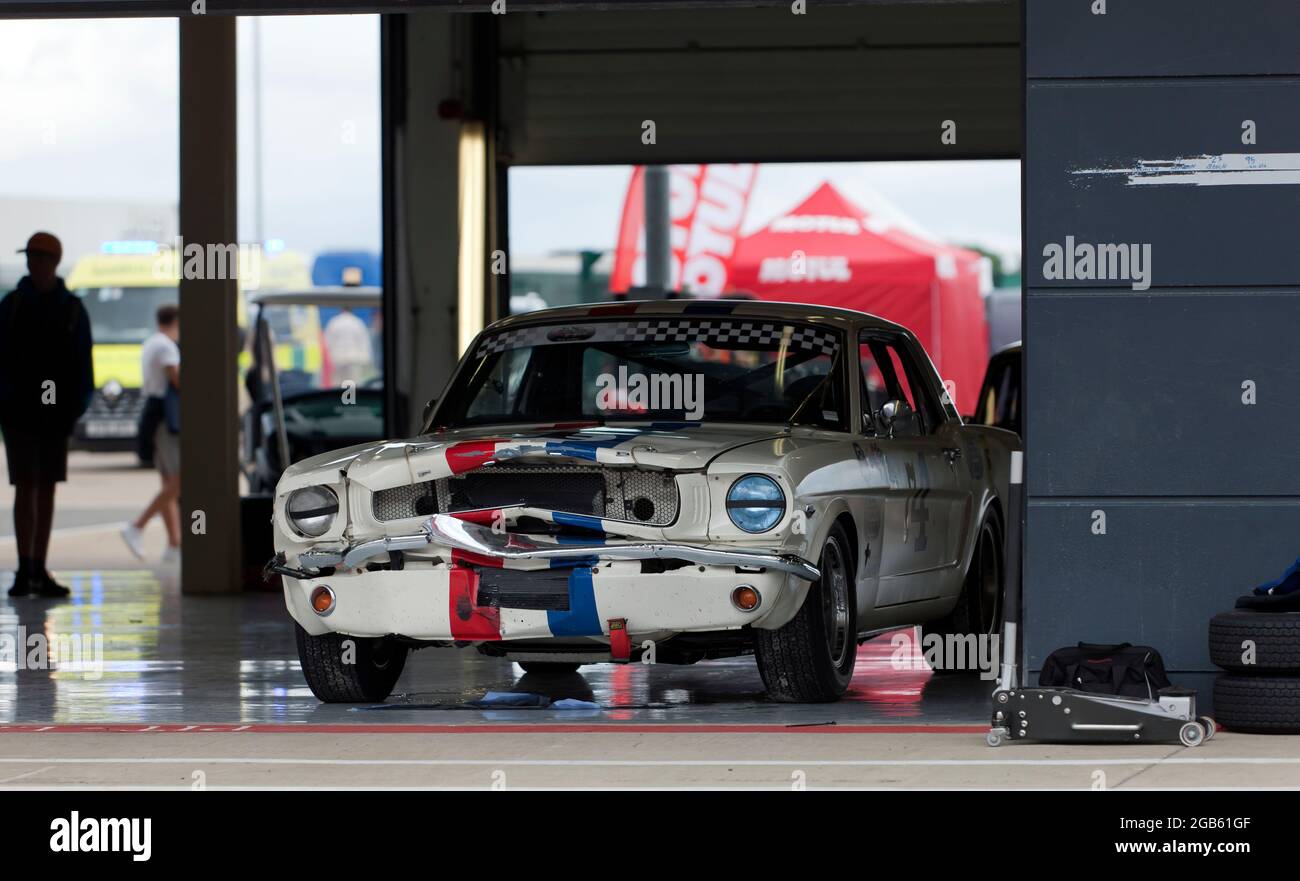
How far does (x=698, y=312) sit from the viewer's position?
8312mm

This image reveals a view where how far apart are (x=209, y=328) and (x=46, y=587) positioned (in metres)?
1.90


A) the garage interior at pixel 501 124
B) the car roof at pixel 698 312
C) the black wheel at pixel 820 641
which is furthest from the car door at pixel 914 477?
the garage interior at pixel 501 124

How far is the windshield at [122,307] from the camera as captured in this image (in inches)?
1236

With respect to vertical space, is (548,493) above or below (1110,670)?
above

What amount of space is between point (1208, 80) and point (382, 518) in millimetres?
3132

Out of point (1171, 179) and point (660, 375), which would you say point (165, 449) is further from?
point (1171, 179)

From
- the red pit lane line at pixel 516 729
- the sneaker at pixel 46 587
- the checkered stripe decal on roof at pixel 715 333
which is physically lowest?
the sneaker at pixel 46 587

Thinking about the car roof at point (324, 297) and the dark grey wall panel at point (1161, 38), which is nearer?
the dark grey wall panel at point (1161, 38)

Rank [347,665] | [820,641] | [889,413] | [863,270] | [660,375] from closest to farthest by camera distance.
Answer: [820,641]
[347,665]
[889,413]
[660,375]
[863,270]

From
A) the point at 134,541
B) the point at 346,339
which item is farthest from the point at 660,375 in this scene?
the point at 346,339

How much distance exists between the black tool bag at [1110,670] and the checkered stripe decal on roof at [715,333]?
188 centimetres

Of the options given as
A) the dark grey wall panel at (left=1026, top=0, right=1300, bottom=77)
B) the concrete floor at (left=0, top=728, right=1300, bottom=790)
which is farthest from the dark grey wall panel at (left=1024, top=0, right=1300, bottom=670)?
the concrete floor at (left=0, top=728, right=1300, bottom=790)

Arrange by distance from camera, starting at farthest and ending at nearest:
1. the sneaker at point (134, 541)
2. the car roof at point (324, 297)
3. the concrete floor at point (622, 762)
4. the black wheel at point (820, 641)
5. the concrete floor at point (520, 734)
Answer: the car roof at point (324, 297), the sneaker at point (134, 541), the black wheel at point (820, 641), the concrete floor at point (520, 734), the concrete floor at point (622, 762)

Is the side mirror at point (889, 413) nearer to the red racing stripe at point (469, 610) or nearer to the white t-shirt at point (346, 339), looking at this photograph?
the red racing stripe at point (469, 610)
